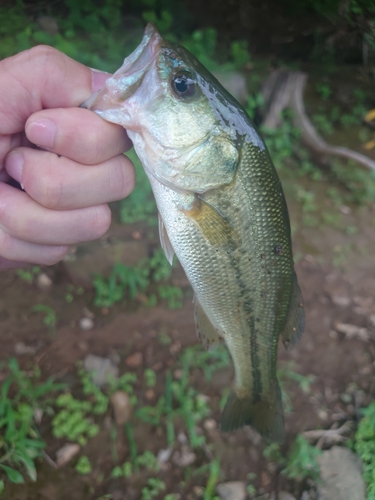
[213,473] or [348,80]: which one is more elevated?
[348,80]

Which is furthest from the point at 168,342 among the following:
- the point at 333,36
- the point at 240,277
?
the point at 333,36

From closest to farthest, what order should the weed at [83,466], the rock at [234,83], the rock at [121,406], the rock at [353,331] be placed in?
the weed at [83,466]
the rock at [121,406]
the rock at [353,331]
the rock at [234,83]

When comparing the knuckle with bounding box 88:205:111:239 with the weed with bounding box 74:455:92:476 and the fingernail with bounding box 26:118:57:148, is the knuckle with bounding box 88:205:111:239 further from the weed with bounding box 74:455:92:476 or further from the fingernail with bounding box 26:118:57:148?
the weed with bounding box 74:455:92:476

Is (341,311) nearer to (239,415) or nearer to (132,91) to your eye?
(239,415)

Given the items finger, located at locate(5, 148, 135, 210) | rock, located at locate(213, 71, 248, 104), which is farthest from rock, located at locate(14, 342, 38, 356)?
rock, located at locate(213, 71, 248, 104)

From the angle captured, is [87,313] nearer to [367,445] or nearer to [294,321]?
[294,321]

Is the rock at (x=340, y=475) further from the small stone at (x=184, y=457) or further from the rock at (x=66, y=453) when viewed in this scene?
the rock at (x=66, y=453)

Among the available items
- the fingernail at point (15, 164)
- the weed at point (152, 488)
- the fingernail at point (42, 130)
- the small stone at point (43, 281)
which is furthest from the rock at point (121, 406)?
the fingernail at point (42, 130)
